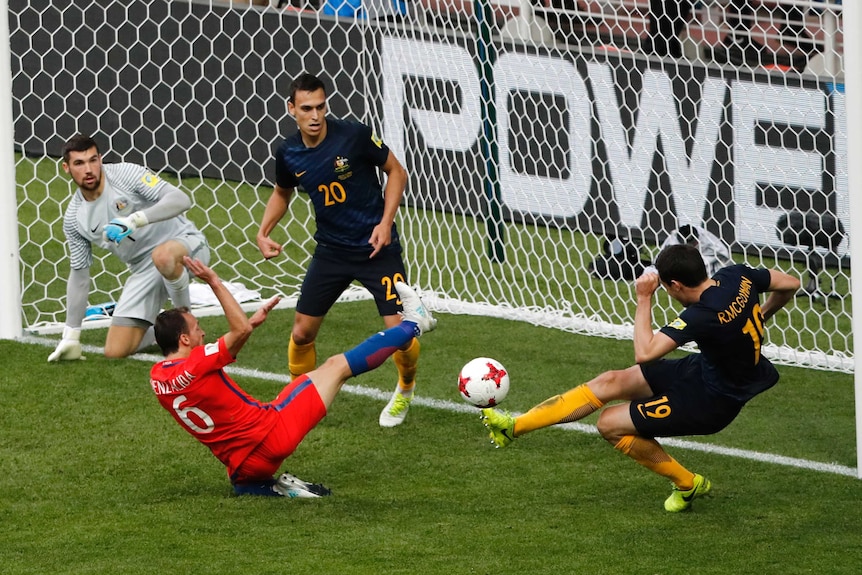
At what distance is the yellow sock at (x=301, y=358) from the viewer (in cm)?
745

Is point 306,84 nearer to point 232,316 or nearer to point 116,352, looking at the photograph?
point 232,316

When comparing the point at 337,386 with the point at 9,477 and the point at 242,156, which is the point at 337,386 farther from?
the point at 242,156

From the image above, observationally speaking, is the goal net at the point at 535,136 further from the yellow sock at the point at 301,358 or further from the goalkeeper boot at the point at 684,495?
the goalkeeper boot at the point at 684,495

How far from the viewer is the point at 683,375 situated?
588 cm

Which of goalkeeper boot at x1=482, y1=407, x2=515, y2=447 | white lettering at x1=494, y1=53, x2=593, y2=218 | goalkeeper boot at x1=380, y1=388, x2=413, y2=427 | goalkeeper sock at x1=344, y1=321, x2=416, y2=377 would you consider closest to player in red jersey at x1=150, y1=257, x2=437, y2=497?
goalkeeper sock at x1=344, y1=321, x2=416, y2=377

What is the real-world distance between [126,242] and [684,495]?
4.22m

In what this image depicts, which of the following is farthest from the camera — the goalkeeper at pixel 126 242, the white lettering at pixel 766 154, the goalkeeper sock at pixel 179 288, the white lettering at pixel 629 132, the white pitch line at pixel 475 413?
the white lettering at pixel 629 132

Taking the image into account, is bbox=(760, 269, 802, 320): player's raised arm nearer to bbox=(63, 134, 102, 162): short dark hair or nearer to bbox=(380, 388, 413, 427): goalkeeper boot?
bbox=(380, 388, 413, 427): goalkeeper boot

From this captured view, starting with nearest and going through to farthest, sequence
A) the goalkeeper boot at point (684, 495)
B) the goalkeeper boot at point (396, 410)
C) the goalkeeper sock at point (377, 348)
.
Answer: the goalkeeper boot at point (684, 495), the goalkeeper sock at point (377, 348), the goalkeeper boot at point (396, 410)

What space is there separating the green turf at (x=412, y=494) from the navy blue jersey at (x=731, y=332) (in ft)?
1.86

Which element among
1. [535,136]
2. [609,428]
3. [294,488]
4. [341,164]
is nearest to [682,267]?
[609,428]

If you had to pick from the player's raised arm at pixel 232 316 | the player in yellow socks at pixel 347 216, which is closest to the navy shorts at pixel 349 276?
the player in yellow socks at pixel 347 216

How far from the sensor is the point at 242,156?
41.5ft

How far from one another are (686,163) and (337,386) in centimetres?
456
